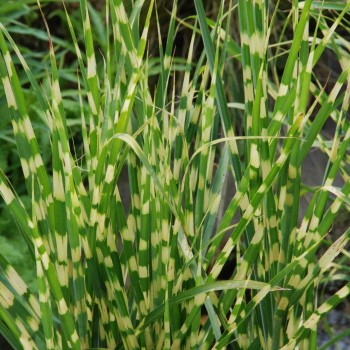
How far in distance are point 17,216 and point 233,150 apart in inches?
12.1

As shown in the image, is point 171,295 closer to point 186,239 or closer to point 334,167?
point 186,239

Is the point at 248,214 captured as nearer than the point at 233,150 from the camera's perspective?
Yes

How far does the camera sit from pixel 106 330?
101cm

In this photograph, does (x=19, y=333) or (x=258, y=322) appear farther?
(x=258, y=322)

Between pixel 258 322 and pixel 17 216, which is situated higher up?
pixel 17 216

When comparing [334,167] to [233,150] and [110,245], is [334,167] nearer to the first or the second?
[233,150]

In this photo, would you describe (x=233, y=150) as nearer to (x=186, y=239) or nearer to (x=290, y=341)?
(x=186, y=239)

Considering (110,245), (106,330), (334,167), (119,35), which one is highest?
(119,35)

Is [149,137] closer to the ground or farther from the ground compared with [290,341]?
farther from the ground

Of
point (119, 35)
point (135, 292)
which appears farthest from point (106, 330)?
point (119, 35)

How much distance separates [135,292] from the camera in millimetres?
978

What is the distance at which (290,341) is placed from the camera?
915 mm

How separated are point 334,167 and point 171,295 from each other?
0.26 metres

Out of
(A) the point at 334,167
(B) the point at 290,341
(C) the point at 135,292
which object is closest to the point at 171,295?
(C) the point at 135,292
